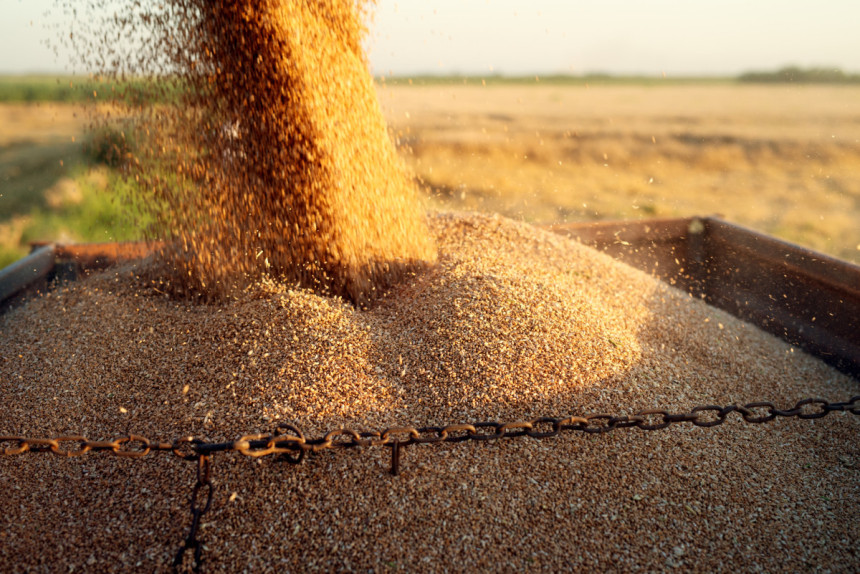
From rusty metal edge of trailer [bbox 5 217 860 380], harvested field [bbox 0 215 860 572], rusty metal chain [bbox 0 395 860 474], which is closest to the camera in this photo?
rusty metal chain [bbox 0 395 860 474]

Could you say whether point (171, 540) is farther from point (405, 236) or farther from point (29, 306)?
point (29, 306)

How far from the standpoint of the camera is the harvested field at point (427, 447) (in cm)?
146

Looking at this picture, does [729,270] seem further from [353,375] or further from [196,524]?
[196,524]

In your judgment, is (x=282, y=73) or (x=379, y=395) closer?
(x=379, y=395)

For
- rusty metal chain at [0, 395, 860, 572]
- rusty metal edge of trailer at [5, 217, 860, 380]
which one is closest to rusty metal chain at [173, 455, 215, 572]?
rusty metal chain at [0, 395, 860, 572]

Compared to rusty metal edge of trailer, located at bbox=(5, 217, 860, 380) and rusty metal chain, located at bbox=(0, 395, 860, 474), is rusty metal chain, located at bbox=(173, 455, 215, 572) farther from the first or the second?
rusty metal edge of trailer, located at bbox=(5, 217, 860, 380)

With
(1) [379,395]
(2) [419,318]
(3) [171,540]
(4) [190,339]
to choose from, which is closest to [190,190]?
(4) [190,339]

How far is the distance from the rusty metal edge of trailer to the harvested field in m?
0.24

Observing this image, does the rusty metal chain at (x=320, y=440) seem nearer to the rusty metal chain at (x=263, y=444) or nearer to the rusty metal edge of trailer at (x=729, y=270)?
the rusty metal chain at (x=263, y=444)

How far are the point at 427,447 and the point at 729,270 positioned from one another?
2324mm

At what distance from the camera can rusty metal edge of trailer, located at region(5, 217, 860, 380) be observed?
2568 millimetres

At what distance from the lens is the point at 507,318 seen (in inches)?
82.0

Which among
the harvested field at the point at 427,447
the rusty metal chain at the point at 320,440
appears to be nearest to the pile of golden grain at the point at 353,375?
the harvested field at the point at 427,447

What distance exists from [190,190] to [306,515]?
1.65 m
